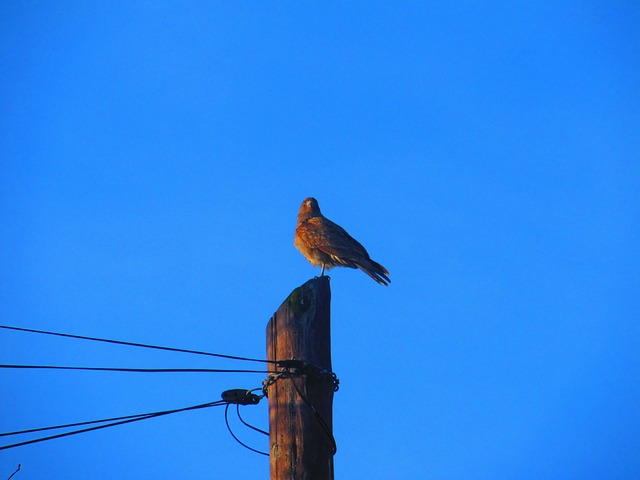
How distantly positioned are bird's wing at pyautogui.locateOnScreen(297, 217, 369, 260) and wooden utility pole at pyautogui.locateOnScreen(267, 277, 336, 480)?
17.2 ft

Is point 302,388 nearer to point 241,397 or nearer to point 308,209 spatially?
point 241,397

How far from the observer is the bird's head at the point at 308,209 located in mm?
12227

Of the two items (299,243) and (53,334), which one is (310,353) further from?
(299,243)

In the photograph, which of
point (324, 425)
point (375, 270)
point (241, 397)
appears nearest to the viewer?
point (324, 425)

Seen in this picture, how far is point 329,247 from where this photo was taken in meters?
10.8

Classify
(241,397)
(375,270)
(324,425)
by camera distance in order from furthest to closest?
(375,270)
(241,397)
(324,425)

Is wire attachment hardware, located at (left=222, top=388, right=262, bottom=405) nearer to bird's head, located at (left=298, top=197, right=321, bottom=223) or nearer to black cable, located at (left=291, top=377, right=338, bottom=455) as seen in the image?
black cable, located at (left=291, top=377, right=338, bottom=455)

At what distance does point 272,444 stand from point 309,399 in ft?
1.06

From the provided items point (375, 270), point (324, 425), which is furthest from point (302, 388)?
point (375, 270)

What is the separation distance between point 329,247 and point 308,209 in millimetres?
1743

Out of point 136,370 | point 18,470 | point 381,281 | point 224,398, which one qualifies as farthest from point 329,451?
point 381,281

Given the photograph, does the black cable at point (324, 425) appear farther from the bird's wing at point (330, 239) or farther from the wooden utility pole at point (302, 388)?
the bird's wing at point (330, 239)

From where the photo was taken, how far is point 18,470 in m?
5.51

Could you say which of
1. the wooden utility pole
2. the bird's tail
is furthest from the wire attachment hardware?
the bird's tail
